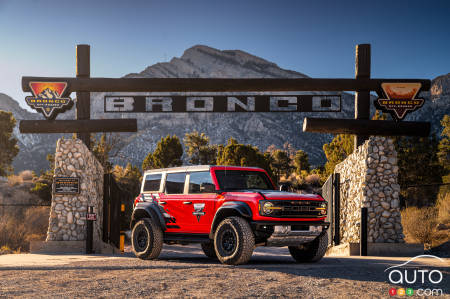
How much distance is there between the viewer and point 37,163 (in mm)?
126062

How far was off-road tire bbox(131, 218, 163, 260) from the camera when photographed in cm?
1205

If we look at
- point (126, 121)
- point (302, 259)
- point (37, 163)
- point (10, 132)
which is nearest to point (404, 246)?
point (302, 259)

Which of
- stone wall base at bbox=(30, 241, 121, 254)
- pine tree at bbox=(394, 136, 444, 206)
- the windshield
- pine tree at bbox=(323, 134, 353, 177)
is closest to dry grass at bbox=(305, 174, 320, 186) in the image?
pine tree at bbox=(323, 134, 353, 177)

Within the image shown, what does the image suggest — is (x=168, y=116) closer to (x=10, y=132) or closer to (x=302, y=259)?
(x=10, y=132)

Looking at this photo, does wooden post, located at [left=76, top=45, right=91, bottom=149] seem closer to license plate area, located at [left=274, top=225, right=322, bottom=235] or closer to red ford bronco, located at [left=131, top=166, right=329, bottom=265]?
red ford bronco, located at [left=131, top=166, right=329, bottom=265]

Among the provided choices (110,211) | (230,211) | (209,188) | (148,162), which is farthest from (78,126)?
(148,162)

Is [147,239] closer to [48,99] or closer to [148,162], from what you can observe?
[48,99]

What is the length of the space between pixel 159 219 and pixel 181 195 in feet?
3.00

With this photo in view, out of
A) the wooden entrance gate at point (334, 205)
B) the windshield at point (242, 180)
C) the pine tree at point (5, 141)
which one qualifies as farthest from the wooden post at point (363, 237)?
the pine tree at point (5, 141)

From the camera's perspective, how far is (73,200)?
16.4 m

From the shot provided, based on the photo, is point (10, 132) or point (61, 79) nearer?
point (61, 79)

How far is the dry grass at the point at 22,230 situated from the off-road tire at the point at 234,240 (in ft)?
33.2

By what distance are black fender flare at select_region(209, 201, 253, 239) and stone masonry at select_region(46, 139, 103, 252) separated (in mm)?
6676

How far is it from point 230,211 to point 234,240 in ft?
2.08
